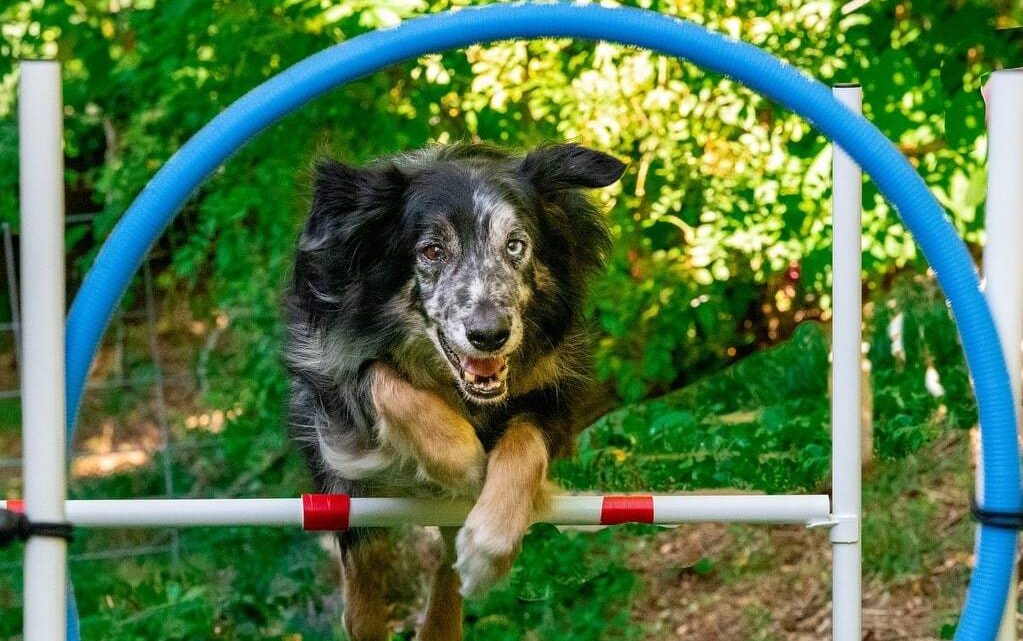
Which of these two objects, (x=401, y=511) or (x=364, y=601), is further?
(x=364, y=601)

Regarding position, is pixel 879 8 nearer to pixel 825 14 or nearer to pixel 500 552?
pixel 825 14

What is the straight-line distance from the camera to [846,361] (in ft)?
10.1

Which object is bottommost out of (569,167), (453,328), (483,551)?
(483,551)

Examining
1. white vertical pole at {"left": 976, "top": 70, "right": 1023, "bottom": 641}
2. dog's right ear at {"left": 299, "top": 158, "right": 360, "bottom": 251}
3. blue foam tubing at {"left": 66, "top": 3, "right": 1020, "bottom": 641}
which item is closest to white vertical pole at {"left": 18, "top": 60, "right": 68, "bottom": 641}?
blue foam tubing at {"left": 66, "top": 3, "right": 1020, "bottom": 641}

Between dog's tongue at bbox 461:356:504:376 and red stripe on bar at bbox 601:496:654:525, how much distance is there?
39cm

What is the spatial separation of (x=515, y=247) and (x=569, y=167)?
1.09 feet

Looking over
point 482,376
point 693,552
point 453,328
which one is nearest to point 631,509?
point 482,376

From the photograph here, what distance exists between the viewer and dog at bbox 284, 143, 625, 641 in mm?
3121

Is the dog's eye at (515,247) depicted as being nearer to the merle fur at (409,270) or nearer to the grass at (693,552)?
the merle fur at (409,270)

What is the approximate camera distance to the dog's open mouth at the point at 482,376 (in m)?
3.13

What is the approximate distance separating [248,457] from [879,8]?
3.12m

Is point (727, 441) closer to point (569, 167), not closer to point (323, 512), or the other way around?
point (569, 167)

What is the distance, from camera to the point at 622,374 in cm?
584

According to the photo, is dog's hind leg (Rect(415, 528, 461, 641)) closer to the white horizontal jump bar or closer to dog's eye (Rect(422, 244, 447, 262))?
the white horizontal jump bar
